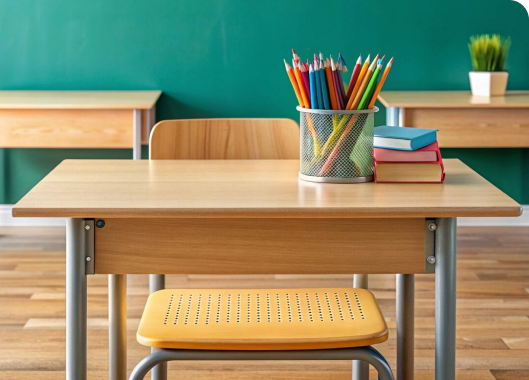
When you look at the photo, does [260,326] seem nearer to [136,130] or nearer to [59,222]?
[136,130]

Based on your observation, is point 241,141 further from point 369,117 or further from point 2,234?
point 2,234

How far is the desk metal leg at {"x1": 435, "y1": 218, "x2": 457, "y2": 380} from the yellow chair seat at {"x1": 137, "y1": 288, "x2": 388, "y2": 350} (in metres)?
0.11

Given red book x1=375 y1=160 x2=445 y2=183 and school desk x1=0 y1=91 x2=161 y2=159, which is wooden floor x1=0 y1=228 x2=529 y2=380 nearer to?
school desk x1=0 y1=91 x2=161 y2=159

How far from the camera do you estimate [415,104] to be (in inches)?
135

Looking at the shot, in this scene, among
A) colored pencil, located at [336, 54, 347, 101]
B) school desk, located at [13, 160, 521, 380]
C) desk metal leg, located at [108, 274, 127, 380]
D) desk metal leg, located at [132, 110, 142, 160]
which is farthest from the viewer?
desk metal leg, located at [132, 110, 142, 160]

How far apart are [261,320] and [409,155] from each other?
1.44ft

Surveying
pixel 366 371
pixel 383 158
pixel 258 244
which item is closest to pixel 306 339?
pixel 258 244

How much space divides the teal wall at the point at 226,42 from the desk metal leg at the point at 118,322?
7.82 ft

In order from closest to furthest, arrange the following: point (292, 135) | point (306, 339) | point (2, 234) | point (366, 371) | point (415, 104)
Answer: point (306, 339), point (366, 371), point (292, 135), point (415, 104), point (2, 234)

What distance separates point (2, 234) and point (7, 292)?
922mm

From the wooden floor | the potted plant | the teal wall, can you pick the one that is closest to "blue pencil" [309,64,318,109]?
the wooden floor

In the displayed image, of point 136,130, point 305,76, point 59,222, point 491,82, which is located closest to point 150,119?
point 136,130

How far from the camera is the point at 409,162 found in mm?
1651

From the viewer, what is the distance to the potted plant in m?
3.73
